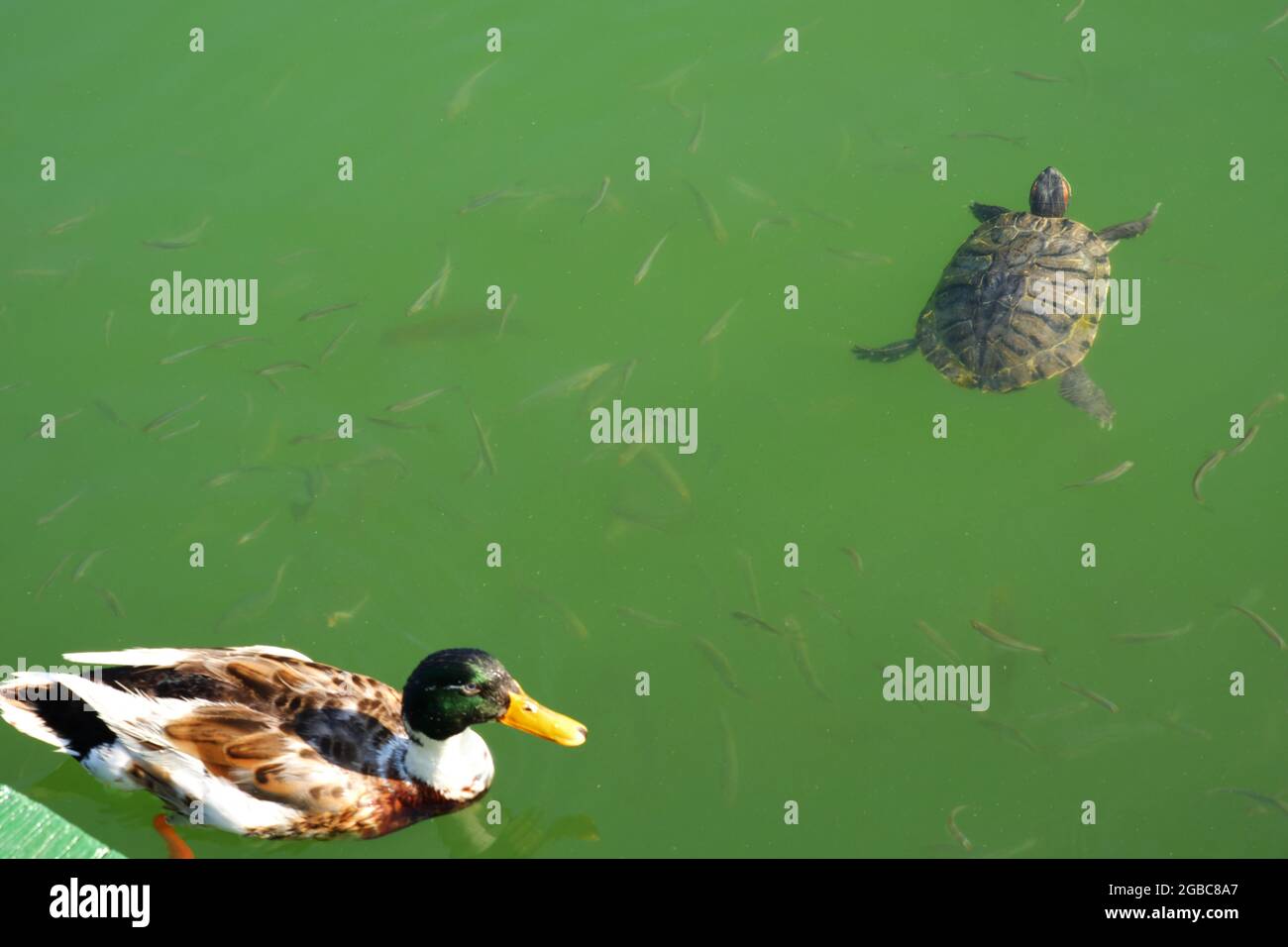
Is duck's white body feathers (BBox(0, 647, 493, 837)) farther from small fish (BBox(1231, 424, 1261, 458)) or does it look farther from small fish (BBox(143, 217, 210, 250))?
small fish (BBox(1231, 424, 1261, 458))

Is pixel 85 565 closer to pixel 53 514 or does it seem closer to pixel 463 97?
pixel 53 514

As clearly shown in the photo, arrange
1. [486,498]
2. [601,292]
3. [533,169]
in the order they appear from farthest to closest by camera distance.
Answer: [533,169] < [601,292] < [486,498]

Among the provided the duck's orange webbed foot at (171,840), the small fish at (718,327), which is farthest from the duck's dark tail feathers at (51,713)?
the small fish at (718,327)

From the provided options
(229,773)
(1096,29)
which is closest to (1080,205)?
(1096,29)

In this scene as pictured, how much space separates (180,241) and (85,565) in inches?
76.0

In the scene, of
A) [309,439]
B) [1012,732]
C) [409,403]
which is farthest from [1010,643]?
[309,439]

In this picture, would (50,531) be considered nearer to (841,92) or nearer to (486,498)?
(486,498)

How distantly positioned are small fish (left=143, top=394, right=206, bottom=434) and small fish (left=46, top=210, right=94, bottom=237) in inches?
57.4

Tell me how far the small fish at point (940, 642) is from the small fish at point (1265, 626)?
1223mm

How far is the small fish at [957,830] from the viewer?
15.3 feet

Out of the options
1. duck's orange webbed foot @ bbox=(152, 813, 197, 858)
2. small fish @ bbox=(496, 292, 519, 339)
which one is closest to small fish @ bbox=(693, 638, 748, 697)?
small fish @ bbox=(496, 292, 519, 339)

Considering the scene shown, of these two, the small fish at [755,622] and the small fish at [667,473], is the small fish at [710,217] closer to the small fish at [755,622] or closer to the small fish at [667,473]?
the small fish at [667,473]

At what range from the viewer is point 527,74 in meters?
6.94

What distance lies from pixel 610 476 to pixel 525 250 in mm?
1430
